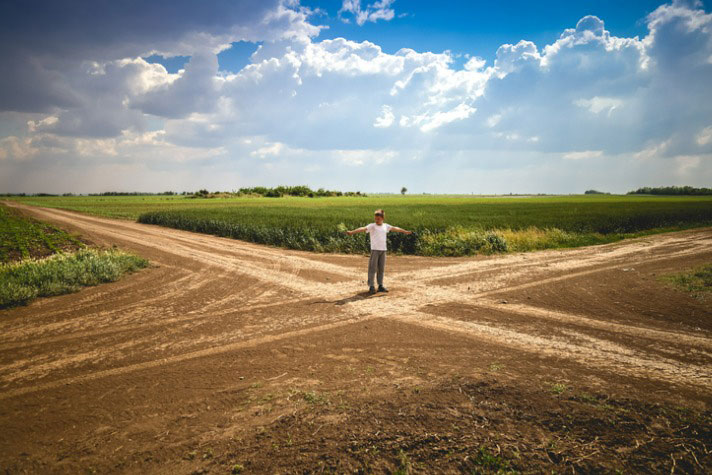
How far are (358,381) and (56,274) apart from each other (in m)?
10.0

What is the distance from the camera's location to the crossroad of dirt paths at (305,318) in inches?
224

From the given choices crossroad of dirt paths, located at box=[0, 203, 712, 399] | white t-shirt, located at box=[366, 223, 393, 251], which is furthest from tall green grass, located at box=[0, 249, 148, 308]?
white t-shirt, located at box=[366, 223, 393, 251]

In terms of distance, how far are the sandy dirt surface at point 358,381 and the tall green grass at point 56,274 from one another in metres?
0.58

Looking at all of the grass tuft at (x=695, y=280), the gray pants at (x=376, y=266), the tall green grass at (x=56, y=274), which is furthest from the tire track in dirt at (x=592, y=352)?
the tall green grass at (x=56, y=274)

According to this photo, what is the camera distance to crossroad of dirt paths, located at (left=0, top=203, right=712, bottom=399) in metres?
5.69

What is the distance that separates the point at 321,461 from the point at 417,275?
8892 mm

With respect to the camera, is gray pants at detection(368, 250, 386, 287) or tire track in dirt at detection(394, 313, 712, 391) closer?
tire track in dirt at detection(394, 313, 712, 391)

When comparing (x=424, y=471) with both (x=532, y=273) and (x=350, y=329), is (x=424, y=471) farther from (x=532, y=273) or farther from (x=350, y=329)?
(x=532, y=273)

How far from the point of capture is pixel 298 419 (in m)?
4.19

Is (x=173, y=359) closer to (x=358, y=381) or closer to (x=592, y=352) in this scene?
(x=358, y=381)

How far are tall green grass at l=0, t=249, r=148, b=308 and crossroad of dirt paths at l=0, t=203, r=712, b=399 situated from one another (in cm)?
48

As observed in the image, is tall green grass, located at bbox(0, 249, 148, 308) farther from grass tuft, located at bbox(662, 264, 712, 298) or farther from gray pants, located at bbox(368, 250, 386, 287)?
grass tuft, located at bbox(662, 264, 712, 298)

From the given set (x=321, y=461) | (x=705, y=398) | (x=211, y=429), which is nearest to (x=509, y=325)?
(x=705, y=398)

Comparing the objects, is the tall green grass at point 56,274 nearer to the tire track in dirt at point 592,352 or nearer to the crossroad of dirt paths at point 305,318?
the crossroad of dirt paths at point 305,318
